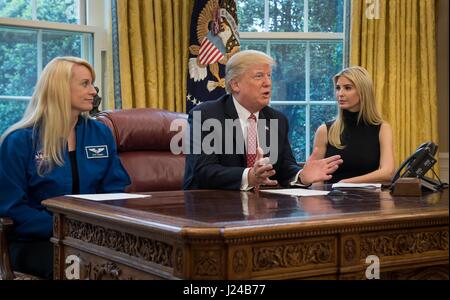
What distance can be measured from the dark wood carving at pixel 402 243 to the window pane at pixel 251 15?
328 cm

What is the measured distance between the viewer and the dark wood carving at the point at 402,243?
69.2 inches

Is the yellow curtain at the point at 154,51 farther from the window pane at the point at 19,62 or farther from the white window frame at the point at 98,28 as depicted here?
the window pane at the point at 19,62

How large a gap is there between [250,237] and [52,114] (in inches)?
59.3

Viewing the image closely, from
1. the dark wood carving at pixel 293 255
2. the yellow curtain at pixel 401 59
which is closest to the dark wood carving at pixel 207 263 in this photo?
Answer: the dark wood carving at pixel 293 255

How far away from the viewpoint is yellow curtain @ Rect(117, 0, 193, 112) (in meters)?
4.36

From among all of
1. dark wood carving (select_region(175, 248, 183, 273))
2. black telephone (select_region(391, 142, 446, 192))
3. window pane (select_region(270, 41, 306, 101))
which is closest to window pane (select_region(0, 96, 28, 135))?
window pane (select_region(270, 41, 306, 101))

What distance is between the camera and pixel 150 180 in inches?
137

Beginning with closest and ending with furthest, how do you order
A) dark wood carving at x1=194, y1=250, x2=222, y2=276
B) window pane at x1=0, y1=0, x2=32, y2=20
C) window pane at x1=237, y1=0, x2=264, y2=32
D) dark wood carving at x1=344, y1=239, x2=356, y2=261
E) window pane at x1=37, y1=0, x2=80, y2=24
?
dark wood carving at x1=194, y1=250, x2=222, y2=276 → dark wood carving at x1=344, y1=239, x2=356, y2=261 → window pane at x1=0, y1=0, x2=32, y2=20 → window pane at x1=37, y1=0, x2=80, y2=24 → window pane at x1=237, y1=0, x2=264, y2=32

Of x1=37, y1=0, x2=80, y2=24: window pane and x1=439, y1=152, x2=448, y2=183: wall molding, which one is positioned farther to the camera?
x1=439, y1=152, x2=448, y2=183: wall molding

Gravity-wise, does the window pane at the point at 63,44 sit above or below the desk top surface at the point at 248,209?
above

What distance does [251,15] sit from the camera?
498 centimetres

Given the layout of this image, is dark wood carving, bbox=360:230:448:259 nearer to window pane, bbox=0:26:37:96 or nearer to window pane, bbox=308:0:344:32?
window pane, bbox=0:26:37:96

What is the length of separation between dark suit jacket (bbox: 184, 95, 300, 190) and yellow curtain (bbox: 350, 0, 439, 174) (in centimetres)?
201
